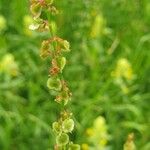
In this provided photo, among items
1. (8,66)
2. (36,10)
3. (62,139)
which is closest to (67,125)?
(62,139)

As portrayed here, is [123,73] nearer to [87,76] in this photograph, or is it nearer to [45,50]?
[87,76]

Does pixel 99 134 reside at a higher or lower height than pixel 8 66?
lower

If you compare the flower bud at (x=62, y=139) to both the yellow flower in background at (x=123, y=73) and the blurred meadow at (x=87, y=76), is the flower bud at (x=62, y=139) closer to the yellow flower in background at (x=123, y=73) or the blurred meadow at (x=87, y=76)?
the blurred meadow at (x=87, y=76)

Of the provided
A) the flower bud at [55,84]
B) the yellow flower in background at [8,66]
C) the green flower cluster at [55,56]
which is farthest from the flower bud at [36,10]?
the yellow flower in background at [8,66]

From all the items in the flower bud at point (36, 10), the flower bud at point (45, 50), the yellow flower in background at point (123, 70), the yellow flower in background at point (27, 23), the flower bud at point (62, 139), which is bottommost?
the flower bud at point (62, 139)

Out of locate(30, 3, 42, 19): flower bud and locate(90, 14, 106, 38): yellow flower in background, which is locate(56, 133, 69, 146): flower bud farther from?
locate(90, 14, 106, 38): yellow flower in background

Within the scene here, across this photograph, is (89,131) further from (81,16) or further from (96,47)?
(81,16)
